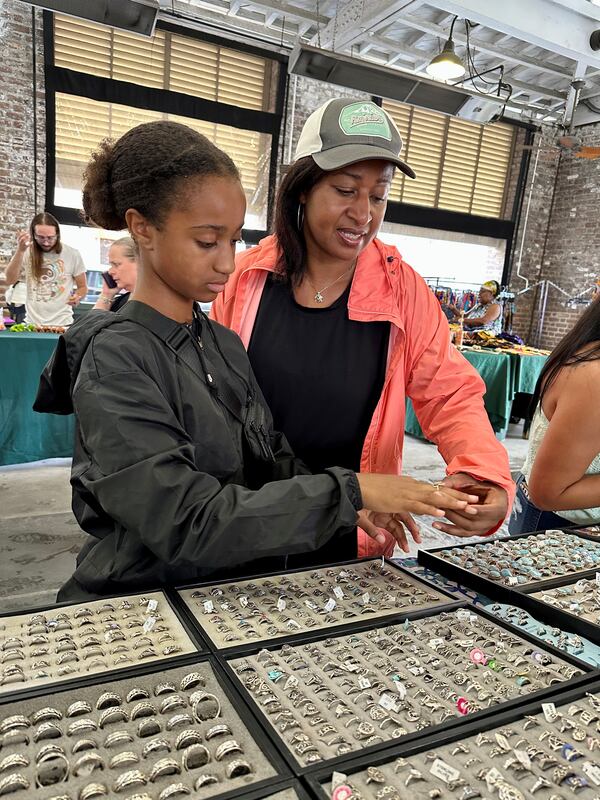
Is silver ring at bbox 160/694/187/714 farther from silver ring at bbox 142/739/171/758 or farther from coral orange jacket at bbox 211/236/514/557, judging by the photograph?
coral orange jacket at bbox 211/236/514/557

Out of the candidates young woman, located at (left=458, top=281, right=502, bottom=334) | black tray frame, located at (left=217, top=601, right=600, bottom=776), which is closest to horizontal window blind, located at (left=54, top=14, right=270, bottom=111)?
young woman, located at (left=458, top=281, right=502, bottom=334)

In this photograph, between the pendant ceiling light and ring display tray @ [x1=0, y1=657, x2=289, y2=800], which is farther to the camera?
the pendant ceiling light

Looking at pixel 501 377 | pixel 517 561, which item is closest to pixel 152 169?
pixel 517 561

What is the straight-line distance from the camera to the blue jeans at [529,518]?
69.0 inches

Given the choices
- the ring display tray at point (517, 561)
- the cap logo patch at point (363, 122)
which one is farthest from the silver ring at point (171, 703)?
the cap logo patch at point (363, 122)

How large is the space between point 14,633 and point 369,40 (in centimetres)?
819

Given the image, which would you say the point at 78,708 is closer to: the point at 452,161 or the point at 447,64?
the point at 447,64

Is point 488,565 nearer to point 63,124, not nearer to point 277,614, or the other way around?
point 277,614

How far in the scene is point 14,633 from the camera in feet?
2.91

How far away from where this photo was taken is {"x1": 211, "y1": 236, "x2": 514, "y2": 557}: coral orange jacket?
142 centimetres

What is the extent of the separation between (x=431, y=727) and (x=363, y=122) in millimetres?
1095

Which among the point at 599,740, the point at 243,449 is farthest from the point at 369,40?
the point at 599,740

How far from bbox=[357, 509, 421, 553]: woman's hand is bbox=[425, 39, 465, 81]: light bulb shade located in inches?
232

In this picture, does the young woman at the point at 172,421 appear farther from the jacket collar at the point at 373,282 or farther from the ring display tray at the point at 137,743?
the jacket collar at the point at 373,282
